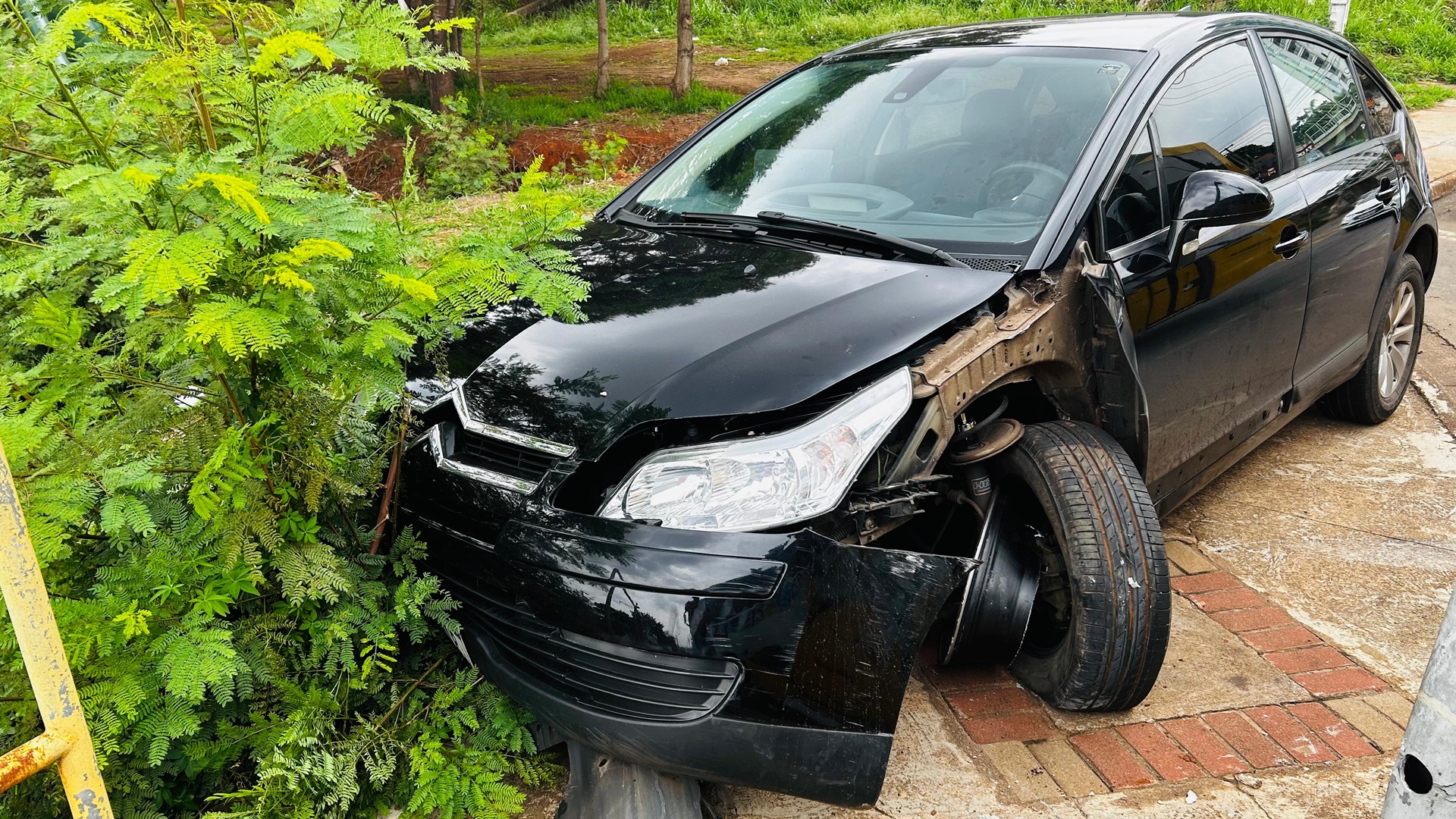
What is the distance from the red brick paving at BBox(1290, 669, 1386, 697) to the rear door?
1.23m

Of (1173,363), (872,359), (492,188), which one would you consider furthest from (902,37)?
(492,188)

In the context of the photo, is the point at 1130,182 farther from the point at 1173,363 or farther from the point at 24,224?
the point at 24,224

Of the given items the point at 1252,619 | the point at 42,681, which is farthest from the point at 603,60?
the point at 42,681

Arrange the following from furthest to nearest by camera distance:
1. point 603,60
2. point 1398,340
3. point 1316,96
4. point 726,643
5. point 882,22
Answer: point 882,22 < point 603,60 < point 1398,340 < point 1316,96 < point 726,643

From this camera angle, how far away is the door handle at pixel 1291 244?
3.55 meters

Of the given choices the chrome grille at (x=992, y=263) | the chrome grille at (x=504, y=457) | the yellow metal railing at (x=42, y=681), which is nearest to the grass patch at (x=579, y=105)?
the chrome grille at (x=992, y=263)

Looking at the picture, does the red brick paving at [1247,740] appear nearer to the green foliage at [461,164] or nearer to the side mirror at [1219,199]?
the side mirror at [1219,199]

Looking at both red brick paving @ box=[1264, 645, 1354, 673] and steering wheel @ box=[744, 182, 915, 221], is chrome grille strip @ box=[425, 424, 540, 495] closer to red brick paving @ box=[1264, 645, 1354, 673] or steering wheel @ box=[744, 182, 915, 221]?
steering wheel @ box=[744, 182, 915, 221]

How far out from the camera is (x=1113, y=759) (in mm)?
2717

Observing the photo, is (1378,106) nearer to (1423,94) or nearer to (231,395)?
(231,395)

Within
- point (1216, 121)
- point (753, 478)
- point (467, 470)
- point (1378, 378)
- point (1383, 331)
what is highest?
point (1216, 121)

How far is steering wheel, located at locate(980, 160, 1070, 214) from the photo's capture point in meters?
2.96

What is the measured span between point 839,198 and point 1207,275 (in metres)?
1.15

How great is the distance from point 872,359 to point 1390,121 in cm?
369
